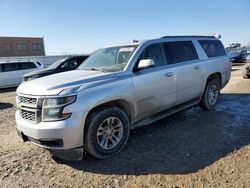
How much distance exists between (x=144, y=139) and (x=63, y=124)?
74.5 inches

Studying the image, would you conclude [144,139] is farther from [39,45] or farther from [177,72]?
[39,45]

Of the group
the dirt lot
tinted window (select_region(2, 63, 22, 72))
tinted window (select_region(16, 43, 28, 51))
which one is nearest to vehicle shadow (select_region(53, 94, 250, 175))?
the dirt lot

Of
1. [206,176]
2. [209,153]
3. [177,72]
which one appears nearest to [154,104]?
[177,72]

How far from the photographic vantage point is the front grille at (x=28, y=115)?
3838mm

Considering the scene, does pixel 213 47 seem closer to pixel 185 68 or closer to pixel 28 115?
pixel 185 68

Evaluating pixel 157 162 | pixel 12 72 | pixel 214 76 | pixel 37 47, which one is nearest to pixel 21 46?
pixel 37 47

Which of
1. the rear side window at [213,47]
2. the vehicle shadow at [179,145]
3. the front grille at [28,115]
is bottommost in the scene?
the vehicle shadow at [179,145]

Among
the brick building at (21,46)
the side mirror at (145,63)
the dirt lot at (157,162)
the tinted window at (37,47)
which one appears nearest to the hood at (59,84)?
the side mirror at (145,63)

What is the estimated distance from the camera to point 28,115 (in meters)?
3.96

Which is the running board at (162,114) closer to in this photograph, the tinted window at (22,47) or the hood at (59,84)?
the hood at (59,84)

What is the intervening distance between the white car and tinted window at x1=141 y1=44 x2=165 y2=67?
13.7 meters

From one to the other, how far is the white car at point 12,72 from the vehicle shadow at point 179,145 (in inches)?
522

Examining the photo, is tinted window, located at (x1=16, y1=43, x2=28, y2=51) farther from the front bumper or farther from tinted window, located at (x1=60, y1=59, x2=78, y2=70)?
the front bumper

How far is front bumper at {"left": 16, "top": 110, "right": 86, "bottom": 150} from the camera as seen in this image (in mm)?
3602
